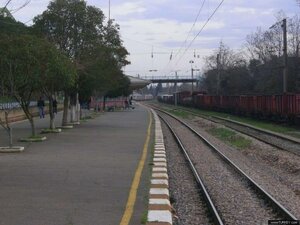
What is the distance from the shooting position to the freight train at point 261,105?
123ft

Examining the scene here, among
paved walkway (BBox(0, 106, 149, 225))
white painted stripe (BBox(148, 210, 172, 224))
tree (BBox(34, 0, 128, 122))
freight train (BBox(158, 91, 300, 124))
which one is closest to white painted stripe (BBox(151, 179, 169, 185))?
paved walkway (BBox(0, 106, 149, 225))

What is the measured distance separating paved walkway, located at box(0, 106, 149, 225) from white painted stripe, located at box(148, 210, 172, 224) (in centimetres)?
19

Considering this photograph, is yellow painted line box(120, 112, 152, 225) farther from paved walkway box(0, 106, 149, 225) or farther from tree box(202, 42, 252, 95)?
tree box(202, 42, 252, 95)

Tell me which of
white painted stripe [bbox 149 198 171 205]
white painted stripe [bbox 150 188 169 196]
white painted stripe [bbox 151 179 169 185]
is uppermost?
white painted stripe [bbox 149 198 171 205]

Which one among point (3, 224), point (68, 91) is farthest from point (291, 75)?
point (3, 224)

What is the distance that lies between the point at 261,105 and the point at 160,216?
3924cm

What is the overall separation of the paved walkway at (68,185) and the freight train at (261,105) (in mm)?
19333

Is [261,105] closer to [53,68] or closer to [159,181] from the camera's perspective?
[53,68]

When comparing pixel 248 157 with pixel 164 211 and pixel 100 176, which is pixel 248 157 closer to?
pixel 100 176

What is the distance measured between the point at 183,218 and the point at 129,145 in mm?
12369

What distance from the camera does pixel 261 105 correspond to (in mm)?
46969

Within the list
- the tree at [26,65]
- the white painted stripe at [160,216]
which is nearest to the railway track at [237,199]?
the white painted stripe at [160,216]

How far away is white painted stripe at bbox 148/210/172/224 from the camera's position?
8493 millimetres

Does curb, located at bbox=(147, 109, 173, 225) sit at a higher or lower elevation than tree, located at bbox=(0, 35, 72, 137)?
lower
